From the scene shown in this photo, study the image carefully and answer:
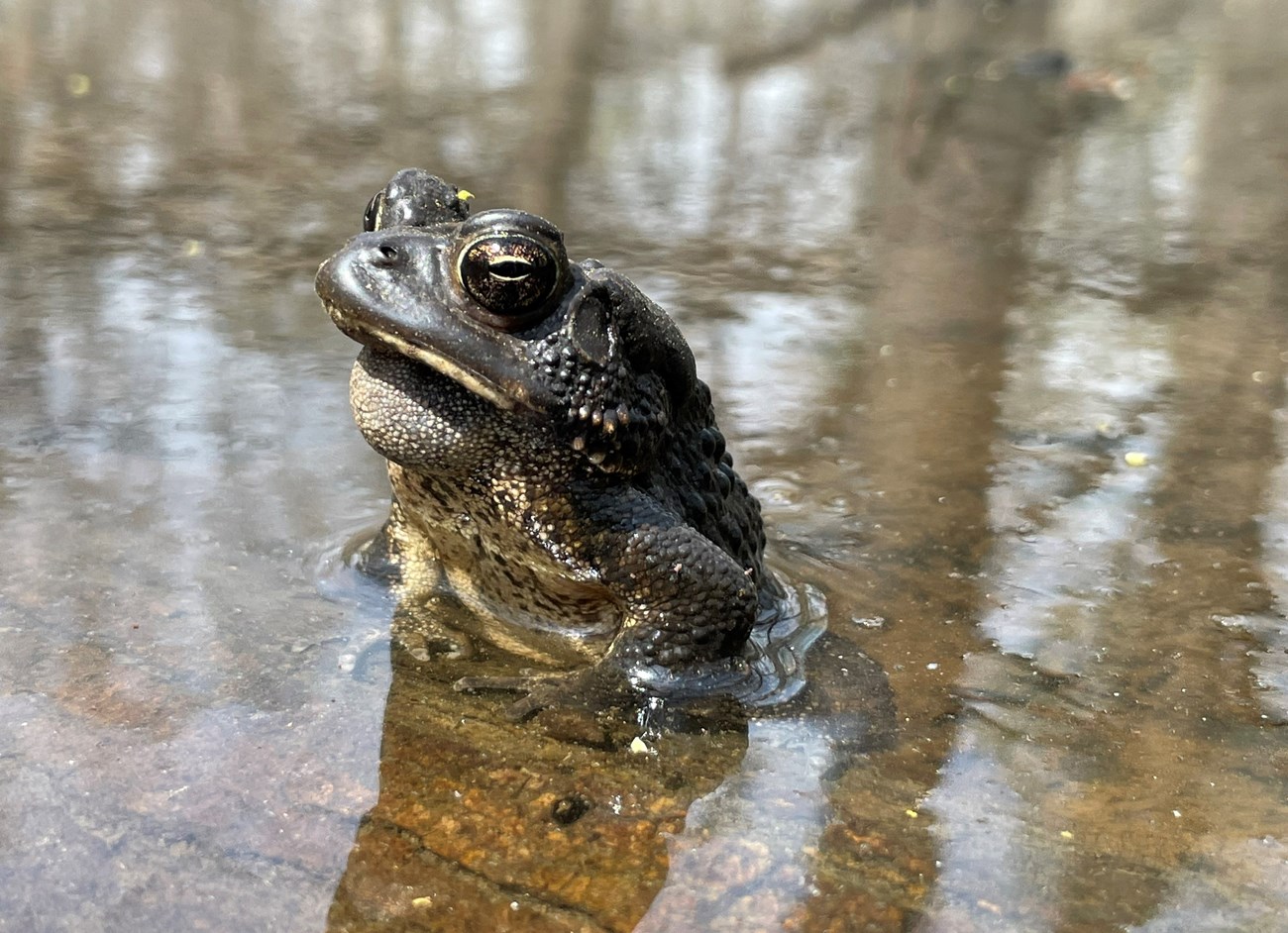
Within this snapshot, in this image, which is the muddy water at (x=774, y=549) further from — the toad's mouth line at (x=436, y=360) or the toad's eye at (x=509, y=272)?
the toad's eye at (x=509, y=272)

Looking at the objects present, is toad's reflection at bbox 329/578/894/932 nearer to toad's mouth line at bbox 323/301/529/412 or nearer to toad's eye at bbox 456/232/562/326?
toad's mouth line at bbox 323/301/529/412

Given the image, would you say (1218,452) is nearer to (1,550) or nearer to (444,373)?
(444,373)

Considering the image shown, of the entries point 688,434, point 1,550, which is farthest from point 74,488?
point 688,434

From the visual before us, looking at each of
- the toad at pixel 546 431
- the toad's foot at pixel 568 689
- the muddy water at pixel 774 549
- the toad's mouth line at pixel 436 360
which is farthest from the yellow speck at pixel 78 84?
the toad's foot at pixel 568 689

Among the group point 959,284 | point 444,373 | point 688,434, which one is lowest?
point 959,284

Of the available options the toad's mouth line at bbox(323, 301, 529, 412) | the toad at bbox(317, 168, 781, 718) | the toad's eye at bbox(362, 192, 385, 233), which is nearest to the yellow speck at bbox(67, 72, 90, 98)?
the toad's eye at bbox(362, 192, 385, 233)

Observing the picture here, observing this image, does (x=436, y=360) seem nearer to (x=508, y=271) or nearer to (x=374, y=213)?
(x=508, y=271)
